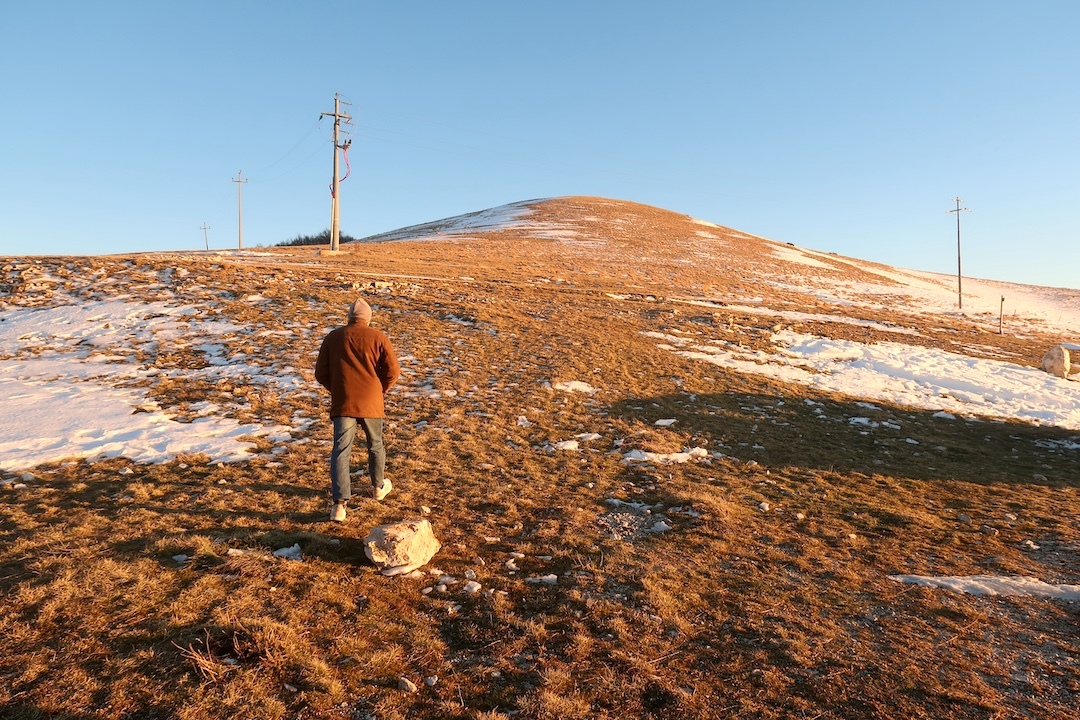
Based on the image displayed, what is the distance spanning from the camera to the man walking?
647 centimetres

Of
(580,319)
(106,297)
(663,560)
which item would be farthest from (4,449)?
(580,319)

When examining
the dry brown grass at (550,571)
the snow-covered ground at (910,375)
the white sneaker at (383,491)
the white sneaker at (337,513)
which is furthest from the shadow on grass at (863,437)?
the white sneaker at (337,513)

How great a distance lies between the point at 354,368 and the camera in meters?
6.63

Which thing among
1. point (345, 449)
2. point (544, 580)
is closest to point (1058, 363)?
point (544, 580)

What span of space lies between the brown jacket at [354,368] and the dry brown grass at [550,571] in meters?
1.40

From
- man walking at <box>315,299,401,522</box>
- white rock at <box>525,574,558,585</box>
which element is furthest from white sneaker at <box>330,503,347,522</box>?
white rock at <box>525,574,558,585</box>

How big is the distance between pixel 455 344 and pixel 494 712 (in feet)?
41.6

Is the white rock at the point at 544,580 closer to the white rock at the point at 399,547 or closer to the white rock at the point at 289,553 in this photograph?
the white rock at the point at 399,547

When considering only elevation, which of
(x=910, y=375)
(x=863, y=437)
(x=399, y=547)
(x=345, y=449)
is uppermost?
(x=345, y=449)

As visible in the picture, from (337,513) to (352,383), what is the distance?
157 centimetres

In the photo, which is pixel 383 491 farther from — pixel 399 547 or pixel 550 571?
pixel 550 571

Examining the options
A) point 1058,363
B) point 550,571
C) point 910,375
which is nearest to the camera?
point 550,571

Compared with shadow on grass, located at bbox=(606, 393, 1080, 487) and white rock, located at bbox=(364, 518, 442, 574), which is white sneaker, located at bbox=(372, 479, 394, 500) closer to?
white rock, located at bbox=(364, 518, 442, 574)

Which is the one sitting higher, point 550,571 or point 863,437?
point 863,437
